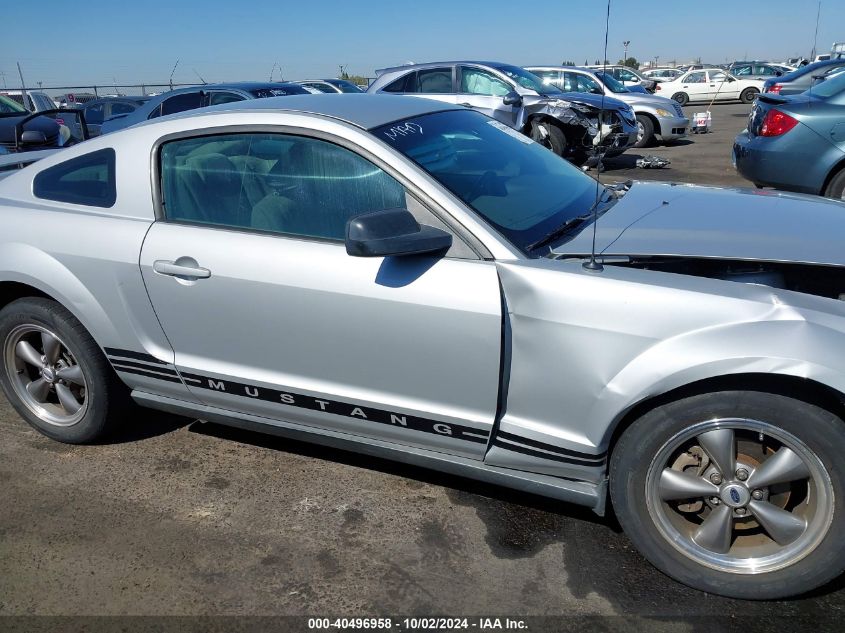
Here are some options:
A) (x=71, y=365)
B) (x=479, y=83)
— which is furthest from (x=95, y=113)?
(x=71, y=365)

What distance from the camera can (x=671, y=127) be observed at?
14461 mm

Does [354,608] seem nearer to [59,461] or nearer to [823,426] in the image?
[823,426]

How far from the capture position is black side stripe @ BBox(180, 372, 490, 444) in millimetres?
2623

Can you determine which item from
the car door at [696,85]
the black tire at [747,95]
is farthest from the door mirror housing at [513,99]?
the black tire at [747,95]

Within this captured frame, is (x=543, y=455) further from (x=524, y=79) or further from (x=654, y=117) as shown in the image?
(x=654, y=117)

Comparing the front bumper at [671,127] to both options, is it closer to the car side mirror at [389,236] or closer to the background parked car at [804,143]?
the background parked car at [804,143]

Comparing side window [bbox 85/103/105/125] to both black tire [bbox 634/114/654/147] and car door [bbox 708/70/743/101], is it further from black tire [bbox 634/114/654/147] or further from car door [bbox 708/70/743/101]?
car door [bbox 708/70/743/101]

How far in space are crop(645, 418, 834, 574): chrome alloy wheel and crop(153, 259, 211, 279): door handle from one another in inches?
70.7

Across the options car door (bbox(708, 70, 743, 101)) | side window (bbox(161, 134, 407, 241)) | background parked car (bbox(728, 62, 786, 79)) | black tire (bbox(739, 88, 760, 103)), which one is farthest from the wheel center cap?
background parked car (bbox(728, 62, 786, 79))

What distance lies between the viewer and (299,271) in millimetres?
2707

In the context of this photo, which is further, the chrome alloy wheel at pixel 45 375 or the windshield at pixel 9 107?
the windshield at pixel 9 107

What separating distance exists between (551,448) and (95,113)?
1716 centimetres

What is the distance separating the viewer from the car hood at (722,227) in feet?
8.05

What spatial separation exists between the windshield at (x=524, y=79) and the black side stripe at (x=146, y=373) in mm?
10109
